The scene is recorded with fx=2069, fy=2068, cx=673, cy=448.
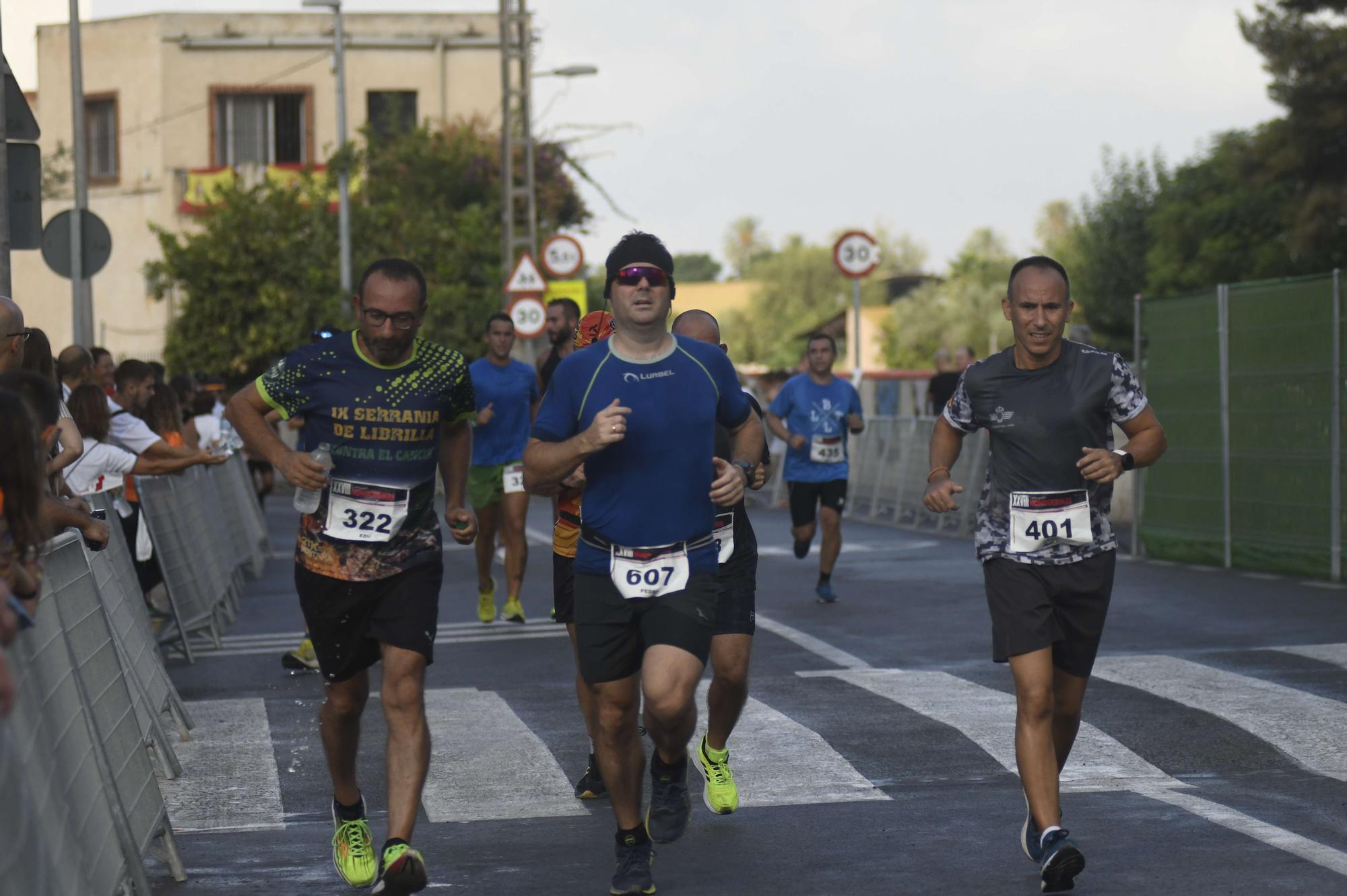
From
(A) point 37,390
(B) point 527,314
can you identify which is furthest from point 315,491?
(B) point 527,314

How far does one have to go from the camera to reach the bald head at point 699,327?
26.3ft

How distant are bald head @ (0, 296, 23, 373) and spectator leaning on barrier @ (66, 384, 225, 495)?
278cm

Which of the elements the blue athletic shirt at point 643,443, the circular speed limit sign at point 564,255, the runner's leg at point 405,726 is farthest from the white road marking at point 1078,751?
the circular speed limit sign at point 564,255

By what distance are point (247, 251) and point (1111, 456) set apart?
110 ft

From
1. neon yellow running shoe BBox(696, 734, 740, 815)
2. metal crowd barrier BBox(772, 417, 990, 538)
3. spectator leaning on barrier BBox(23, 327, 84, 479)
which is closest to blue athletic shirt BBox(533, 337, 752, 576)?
neon yellow running shoe BBox(696, 734, 740, 815)

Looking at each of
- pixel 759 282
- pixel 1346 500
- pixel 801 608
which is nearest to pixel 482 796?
pixel 801 608

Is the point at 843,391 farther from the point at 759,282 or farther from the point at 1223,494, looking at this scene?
the point at 759,282

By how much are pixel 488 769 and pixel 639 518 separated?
244cm

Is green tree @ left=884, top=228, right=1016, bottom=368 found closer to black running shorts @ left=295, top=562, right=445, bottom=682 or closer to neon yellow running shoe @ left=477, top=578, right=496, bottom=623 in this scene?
neon yellow running shoe @ left=477, top=578, right=496, bottom=623

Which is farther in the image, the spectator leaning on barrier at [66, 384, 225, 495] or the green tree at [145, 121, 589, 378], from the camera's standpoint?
the green tree at [145, 121, 589, 378]

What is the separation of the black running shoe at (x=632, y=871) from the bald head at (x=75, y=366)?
5.66 meters

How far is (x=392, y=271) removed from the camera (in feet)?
20.9

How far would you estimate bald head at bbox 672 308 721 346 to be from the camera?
800cm

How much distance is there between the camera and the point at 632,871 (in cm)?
603
